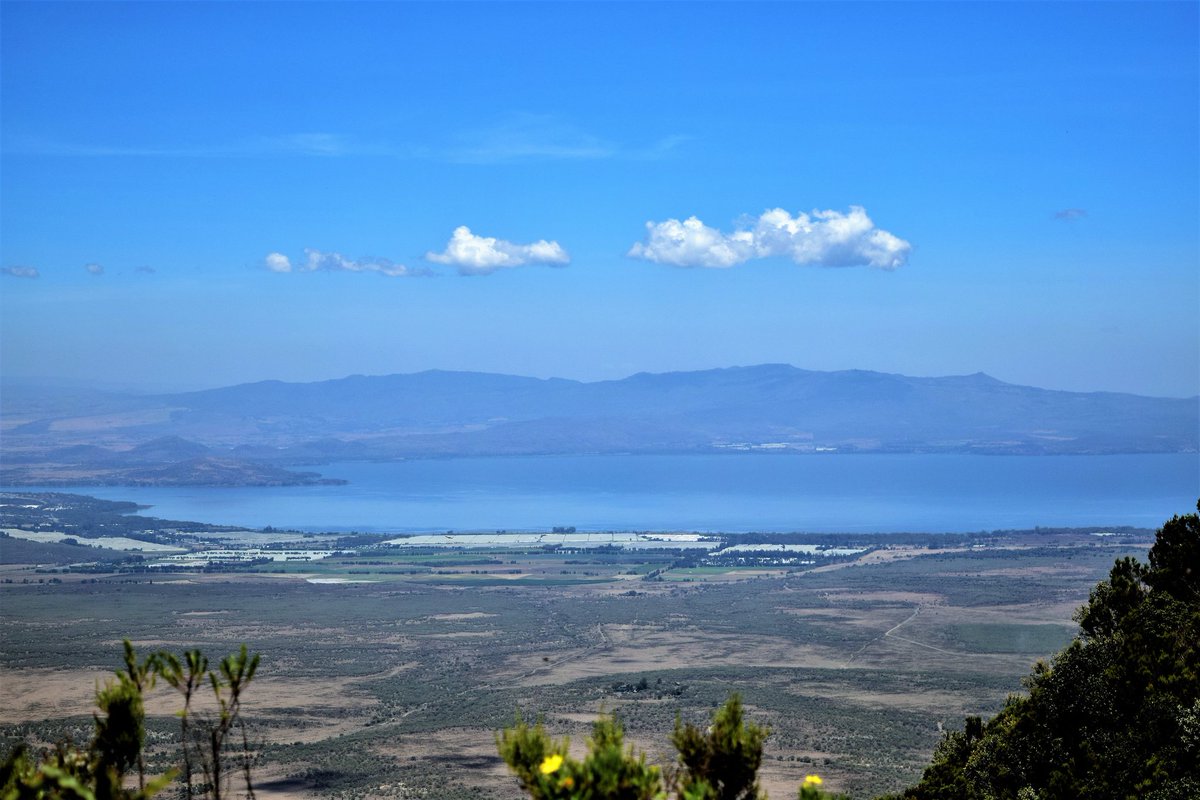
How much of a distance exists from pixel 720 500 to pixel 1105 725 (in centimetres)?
13056

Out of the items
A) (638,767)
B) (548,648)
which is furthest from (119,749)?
(548,648)

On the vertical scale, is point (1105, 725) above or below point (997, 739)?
above

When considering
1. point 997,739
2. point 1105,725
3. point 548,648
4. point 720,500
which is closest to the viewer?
point 1105,725

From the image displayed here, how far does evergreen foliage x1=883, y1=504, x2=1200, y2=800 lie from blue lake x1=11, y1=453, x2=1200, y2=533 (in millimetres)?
92964

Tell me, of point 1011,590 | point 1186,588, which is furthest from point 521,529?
point 1186,588

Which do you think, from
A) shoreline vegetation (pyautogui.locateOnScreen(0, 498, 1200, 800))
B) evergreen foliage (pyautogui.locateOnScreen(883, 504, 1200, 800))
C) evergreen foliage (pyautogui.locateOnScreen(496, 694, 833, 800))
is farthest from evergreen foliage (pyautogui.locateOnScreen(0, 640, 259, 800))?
evergreen foliage (pyautogui.locateOnScreen(883, 504, 1200, 800))

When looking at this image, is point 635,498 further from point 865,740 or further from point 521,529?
point 865,740

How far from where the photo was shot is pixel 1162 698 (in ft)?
56.5

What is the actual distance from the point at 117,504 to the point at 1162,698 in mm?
128510

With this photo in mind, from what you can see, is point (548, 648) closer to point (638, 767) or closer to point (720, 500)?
point (638, 767)

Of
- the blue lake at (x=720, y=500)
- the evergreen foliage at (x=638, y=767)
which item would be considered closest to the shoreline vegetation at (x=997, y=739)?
the evergreen foliage at (x=638, y=767)

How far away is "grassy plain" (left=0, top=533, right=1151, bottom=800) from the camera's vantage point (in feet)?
114

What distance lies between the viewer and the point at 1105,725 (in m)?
18.1

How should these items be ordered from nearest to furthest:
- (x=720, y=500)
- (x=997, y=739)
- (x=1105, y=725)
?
1. (x=1105, y=725)
2. (x=997, y=739)
3. (x=720, y=500)
